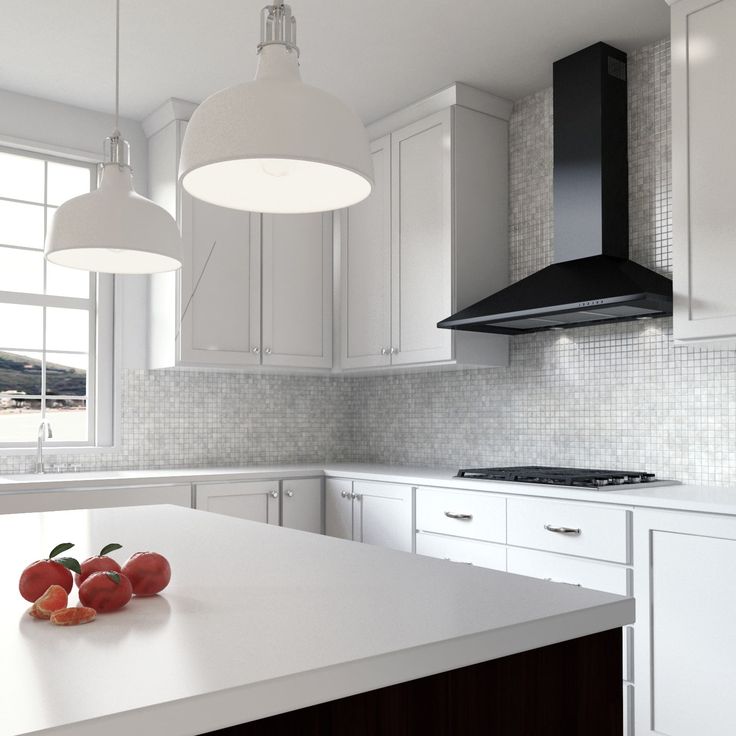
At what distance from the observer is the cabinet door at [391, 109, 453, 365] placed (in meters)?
3.93

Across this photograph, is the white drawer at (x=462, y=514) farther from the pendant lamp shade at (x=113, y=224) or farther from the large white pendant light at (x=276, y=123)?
the large white pendant light at (x=276, y=123)

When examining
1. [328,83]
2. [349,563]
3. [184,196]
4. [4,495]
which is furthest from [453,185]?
[349,563]

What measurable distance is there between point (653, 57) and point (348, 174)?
8.49ft

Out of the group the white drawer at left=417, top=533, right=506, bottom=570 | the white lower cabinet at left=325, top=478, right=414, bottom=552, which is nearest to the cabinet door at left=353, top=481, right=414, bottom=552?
the white lower cabinet at left=325, top=478, right=414, bottom=552

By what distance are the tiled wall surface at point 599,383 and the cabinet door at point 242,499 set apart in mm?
941

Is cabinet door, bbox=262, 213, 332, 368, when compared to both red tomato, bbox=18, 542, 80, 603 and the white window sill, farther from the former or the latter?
red tomato, bbox=18, 542, 80, 603

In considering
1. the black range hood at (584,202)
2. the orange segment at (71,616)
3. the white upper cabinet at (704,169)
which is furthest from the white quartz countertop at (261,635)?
the black range hood at (584,202)

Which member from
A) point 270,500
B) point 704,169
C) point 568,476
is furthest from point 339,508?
point 704,169

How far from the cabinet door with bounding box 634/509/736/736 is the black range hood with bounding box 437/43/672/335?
1.01m

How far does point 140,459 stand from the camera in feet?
14.1

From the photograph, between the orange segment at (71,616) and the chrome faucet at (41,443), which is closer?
the orange segment at (71,616)

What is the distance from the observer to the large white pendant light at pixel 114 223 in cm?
174

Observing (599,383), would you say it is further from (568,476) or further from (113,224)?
(113,224)

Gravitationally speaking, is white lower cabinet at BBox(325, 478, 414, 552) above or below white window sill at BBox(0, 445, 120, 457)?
below
